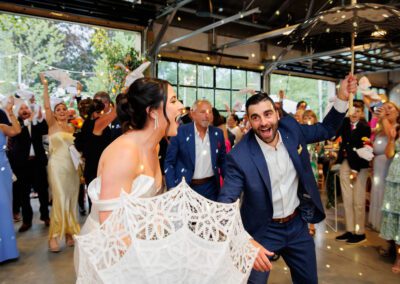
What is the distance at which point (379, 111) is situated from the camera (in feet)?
13.0

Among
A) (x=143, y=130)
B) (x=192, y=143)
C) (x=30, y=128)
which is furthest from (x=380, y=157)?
(x=30, y=128)

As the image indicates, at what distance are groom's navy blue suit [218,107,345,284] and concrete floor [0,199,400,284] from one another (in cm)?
122

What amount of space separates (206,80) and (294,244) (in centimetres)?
977

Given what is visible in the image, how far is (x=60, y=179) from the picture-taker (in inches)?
162

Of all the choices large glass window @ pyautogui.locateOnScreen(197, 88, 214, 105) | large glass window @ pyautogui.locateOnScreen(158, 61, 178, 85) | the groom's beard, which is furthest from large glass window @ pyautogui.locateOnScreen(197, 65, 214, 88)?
the groom's beard

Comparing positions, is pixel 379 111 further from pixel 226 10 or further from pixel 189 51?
pixel 189 51

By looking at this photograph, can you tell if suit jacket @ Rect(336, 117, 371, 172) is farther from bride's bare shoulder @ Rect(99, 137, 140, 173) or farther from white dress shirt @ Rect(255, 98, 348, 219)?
bride's bare shoulder @ Rect(99, 137, 140, 173)

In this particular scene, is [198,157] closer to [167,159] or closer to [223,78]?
[167,159]

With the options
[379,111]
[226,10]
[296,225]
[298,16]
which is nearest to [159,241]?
[296,225]

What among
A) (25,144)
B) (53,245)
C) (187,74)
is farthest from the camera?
(187,74)

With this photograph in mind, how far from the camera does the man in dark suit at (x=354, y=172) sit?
430 centimetres

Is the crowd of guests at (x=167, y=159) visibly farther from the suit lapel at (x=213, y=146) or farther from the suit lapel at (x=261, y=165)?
the suit lapel at (x=261, y=165)

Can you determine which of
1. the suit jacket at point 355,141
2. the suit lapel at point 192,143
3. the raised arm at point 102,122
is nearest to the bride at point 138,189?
the suit lapel at point 192,143

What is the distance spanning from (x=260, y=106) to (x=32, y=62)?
319 inches
